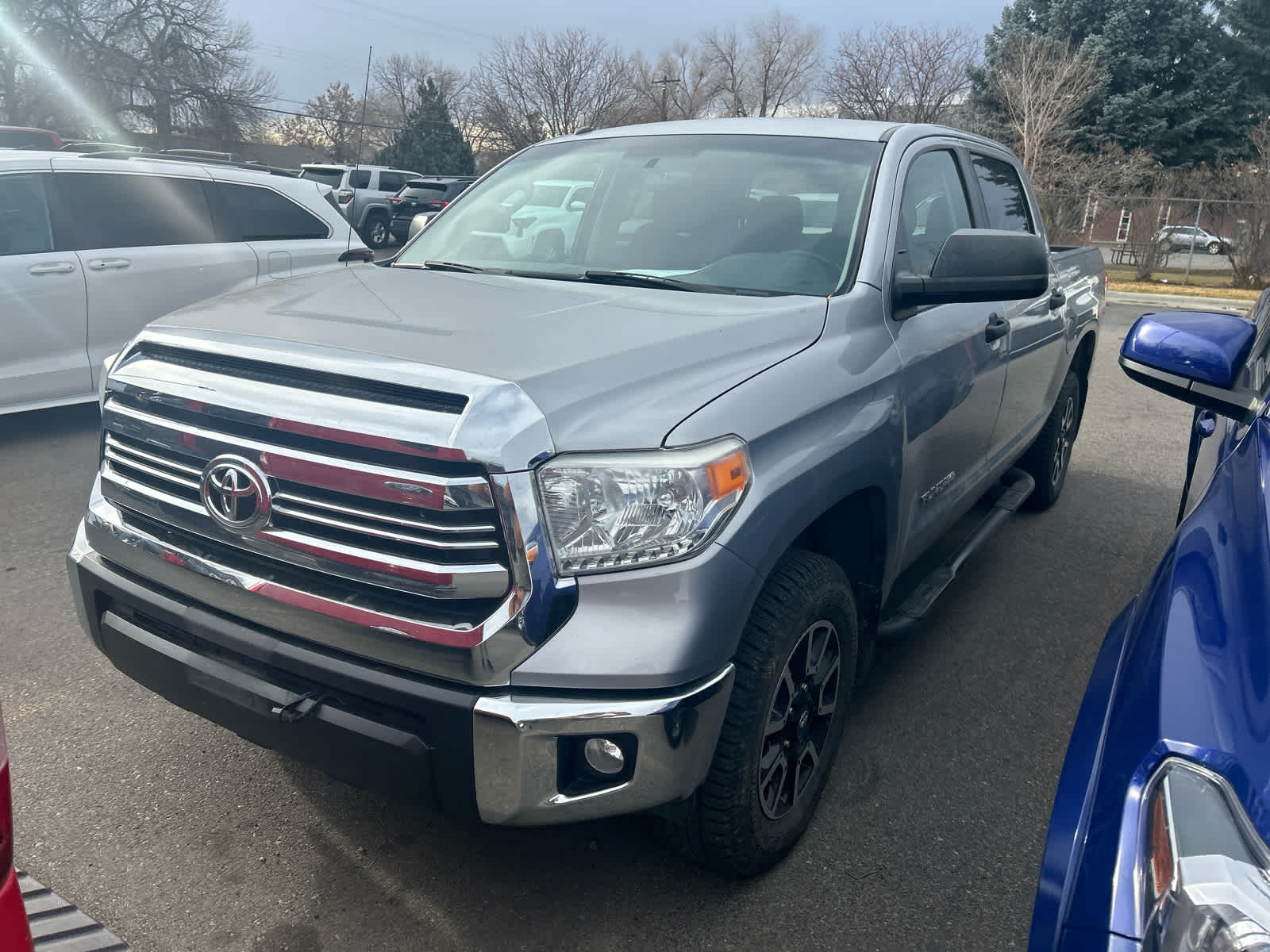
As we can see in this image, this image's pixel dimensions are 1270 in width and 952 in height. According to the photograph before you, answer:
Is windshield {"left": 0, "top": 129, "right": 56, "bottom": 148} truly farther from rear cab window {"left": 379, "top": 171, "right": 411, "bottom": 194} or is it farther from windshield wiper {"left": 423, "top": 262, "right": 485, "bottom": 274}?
windshield wiper {"left": 423, "top": 262, "right": 485, "bottom": 274}

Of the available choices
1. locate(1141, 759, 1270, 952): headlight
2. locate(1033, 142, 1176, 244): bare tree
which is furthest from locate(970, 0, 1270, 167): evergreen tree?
locate(1141, 759, 1270, 952): headlight

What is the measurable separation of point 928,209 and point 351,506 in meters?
2.30

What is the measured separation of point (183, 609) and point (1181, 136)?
118 ft

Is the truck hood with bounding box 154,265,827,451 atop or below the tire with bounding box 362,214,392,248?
atop

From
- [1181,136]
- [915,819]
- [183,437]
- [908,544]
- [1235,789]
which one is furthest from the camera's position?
[1181,136]

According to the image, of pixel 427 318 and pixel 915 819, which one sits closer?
pixel 427 318

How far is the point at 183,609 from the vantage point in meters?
2.20

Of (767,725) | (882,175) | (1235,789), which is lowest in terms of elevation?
(767,725)

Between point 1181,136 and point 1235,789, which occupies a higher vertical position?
point 1181,136

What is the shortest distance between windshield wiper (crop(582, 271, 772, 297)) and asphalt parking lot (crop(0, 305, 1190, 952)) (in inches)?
56.9

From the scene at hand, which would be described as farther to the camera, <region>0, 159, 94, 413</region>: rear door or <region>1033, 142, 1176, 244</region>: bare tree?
<region>1033, 142, 1176, 244</region>: bare tree

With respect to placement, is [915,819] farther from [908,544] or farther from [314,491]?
[314,491]

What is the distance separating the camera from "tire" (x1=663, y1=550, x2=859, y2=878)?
213 centimetres

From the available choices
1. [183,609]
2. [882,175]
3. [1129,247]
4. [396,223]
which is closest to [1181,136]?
[1129,247]
